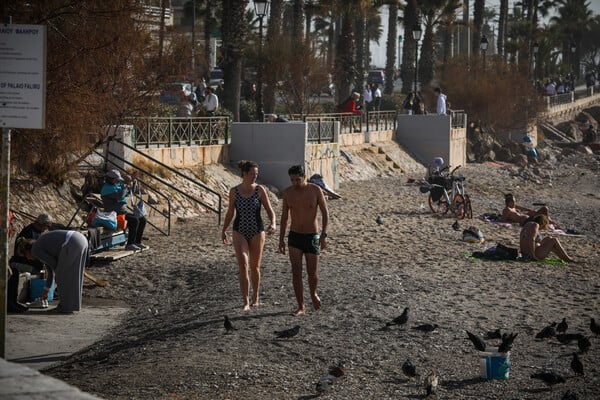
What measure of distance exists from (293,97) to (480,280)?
21.3 meters

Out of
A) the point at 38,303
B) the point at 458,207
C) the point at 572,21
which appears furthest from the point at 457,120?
the point at 572,21

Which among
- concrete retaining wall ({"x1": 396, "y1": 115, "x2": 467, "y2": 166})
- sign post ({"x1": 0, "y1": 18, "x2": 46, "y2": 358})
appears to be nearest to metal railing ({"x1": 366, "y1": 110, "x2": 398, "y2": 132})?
concrete retaining wall ({"x1": 396, "y1": 115, "x2": 467, "y2": 166})

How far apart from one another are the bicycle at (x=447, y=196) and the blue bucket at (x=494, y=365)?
1272cm

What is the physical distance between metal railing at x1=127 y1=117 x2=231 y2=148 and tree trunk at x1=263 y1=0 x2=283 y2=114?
8.93m

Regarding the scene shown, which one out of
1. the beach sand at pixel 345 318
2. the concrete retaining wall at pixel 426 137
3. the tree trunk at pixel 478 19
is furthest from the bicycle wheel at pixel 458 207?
the tree trunk at pixel 478 19

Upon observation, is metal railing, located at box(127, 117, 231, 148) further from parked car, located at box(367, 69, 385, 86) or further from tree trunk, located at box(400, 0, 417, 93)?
parked car, located at box(367, 69, 385, 86)

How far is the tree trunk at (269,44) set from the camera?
110 feet

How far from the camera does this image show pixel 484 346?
9492 mm

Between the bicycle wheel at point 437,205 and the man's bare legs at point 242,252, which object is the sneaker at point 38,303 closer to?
the man's bare legs at point 242,252

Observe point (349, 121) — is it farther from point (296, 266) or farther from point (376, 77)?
point (376, 77)

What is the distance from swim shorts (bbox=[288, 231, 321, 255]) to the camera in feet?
33.8

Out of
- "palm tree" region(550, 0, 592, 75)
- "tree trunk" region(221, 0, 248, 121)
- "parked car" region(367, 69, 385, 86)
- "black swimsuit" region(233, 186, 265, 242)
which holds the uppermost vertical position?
"palm tree" region(550, 0, 592, 75)

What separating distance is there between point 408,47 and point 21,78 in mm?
40119

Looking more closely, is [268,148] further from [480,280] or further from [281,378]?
[281,378]
